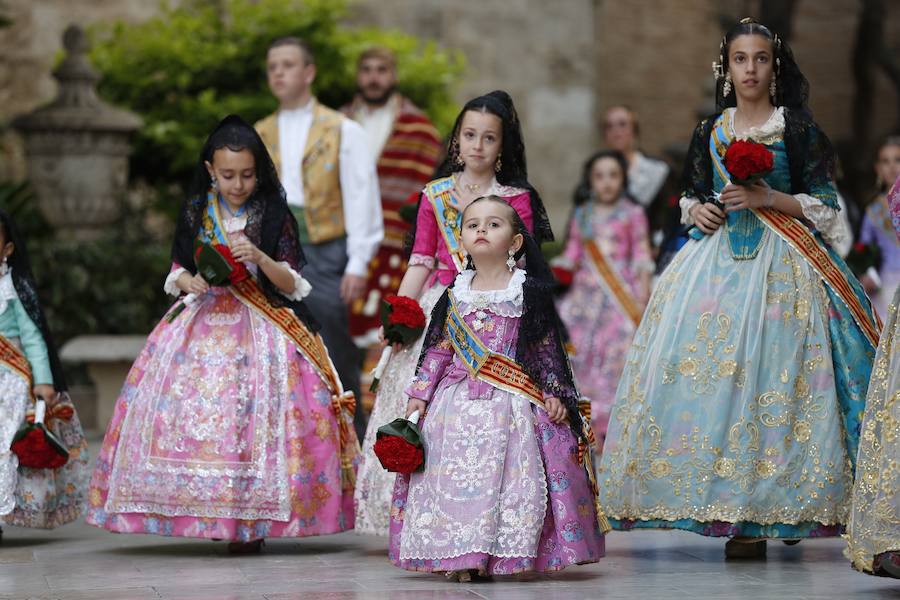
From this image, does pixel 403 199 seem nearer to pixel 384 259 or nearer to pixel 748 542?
pixel 384 259

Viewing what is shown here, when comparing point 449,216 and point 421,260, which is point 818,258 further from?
point 421,260

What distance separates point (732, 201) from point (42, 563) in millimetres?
3078

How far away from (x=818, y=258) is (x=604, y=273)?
199 inches

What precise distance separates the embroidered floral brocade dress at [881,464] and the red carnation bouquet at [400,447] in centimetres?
154

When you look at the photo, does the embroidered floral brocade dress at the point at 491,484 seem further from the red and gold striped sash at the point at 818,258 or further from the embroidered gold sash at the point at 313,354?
the red and gold striped sash at the point at 818,258

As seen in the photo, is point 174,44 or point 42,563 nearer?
point 42,563

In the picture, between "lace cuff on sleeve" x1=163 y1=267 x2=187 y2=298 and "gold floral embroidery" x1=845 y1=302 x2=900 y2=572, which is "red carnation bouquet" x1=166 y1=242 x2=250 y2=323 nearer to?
"lace cuff on sleeve" x1=163 y1=267 x2=187 y2=298

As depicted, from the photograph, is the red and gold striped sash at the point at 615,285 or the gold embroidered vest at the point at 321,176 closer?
the gold embroidered vest at the point at 321,176

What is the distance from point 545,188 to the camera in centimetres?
1997

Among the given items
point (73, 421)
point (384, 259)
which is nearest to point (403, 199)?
point (384, 259)

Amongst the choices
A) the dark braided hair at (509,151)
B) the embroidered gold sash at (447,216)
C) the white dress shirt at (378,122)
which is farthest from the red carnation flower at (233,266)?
the white dress shirt at (378,122)

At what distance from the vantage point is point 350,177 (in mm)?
9930

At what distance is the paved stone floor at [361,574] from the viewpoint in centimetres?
651

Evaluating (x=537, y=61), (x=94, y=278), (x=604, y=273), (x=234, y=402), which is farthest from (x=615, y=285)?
(x=537, y=61)
